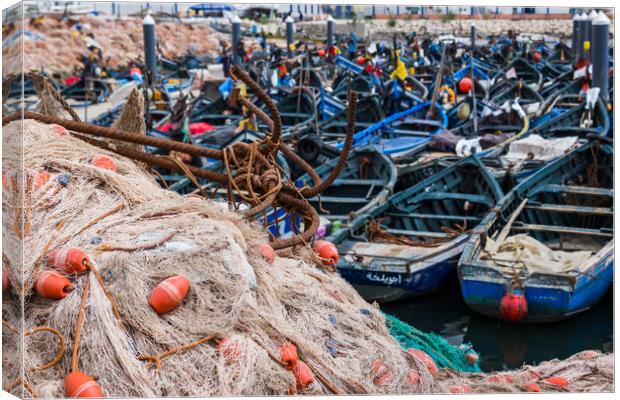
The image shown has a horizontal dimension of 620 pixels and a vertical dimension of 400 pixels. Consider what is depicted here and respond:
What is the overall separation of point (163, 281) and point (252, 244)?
0.73 meters

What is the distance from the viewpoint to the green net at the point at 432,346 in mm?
6504

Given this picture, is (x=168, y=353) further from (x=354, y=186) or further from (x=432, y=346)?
(x=354, y=186)

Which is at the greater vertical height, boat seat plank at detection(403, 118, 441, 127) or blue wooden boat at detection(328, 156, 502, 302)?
boat seat plank at detection(403, 118, 441, 127)

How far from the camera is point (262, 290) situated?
5105mm

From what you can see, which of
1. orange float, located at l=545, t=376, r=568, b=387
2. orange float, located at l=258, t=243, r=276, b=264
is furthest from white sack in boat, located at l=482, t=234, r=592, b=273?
orange float, located at l=258, t=243, r=276, b=264

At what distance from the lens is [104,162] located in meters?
5.68

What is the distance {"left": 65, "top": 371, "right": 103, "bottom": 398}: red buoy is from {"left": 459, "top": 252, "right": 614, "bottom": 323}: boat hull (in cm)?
621

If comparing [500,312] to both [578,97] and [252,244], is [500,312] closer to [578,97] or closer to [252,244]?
[252,244]

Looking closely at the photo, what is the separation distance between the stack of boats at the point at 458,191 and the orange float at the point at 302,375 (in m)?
1.32

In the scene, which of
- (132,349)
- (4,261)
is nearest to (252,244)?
(132,349)

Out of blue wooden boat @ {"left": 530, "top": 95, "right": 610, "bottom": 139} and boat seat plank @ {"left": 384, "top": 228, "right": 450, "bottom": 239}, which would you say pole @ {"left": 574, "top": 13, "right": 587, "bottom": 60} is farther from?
boat seat plank @ {"left": 384, "top": 228, "right": 450, "bottom": 239}

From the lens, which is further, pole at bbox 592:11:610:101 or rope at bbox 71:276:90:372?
pole at bbox 592:11:610:101

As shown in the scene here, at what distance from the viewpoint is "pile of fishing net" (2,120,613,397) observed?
→ 182 inches

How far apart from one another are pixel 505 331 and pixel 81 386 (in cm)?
656
